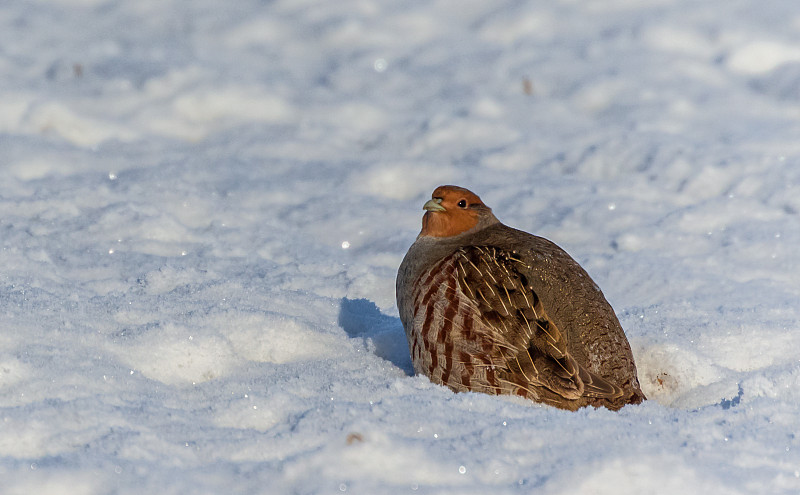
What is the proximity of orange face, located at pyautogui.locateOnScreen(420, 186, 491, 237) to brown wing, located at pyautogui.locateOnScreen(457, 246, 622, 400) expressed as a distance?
39cm

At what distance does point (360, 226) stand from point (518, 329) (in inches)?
88.8

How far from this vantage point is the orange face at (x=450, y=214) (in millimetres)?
3096

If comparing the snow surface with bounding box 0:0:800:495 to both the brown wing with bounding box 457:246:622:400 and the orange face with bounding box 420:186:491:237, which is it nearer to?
the brown wing with bounding box 457:246:622:400

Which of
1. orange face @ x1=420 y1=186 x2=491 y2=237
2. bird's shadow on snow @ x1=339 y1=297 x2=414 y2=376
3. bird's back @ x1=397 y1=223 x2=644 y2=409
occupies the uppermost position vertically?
orange face @ x1=420 y1=186 x2=491 y2=237

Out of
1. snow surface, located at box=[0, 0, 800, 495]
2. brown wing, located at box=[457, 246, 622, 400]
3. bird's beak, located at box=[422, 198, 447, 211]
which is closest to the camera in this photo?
snow surface, located at box=[0, 0, 800, 495]

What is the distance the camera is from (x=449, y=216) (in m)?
3.10

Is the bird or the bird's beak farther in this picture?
the bird's beak

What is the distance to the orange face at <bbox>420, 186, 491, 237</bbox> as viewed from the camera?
3.10 metres

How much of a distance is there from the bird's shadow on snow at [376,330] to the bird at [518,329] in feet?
0.98

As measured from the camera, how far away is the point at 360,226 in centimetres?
473

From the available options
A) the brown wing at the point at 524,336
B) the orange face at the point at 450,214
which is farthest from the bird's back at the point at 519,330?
the orange face at the point at 450,214

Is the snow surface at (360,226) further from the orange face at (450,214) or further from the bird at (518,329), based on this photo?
the orange face at (450,214)

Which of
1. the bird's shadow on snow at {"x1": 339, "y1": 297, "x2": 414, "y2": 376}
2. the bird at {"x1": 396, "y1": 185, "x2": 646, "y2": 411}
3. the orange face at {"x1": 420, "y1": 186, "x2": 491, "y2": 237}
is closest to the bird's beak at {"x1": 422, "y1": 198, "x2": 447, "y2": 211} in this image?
the orange face at {"x1": 420, "y1": 186, "x2": 491, "y2": 237}

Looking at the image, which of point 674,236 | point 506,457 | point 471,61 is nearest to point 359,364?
point 506,457
